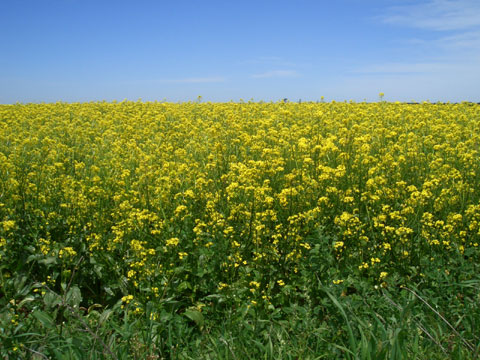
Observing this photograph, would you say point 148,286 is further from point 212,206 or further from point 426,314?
point 426,314

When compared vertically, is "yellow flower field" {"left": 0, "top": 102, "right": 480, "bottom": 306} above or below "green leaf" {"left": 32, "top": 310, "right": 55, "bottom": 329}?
above

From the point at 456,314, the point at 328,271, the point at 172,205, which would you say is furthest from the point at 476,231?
the point at 172,205

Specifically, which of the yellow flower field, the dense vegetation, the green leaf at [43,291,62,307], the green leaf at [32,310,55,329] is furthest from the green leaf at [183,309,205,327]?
the green leaf at [43,291,62,307]

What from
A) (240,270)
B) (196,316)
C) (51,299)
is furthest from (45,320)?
(240,270)

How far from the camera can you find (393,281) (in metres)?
3.13

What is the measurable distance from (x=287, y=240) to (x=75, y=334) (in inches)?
73.8

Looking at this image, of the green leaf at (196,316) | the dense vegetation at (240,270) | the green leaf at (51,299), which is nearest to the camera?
the dense vegetation at (240,270)

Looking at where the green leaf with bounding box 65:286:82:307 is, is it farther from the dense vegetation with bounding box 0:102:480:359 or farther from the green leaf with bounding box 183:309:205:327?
the green leaf with bounding box 183:309:205:327

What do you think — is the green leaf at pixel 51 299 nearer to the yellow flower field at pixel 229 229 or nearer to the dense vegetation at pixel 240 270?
the dense vegetation at pixel 240 270

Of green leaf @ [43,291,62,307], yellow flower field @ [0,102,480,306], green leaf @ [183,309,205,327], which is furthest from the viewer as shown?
yellow flower field @ [0,102,480,306]

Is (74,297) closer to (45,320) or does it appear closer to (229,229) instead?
(45,320)

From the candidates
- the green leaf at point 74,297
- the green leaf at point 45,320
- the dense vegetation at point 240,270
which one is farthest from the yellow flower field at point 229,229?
the green leaf at point 45,320

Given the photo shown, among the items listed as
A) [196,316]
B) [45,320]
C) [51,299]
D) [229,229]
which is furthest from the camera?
[229,229]

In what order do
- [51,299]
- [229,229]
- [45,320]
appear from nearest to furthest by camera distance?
[45,320], [51,299], [229,229]
